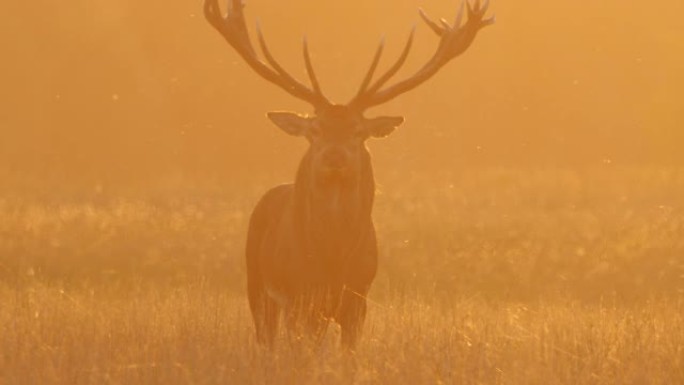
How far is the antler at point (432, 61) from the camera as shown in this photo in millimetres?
10266

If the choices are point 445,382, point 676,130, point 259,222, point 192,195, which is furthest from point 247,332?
point 676,130

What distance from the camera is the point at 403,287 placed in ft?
54.7

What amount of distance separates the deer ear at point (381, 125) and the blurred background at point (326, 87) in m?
33.4

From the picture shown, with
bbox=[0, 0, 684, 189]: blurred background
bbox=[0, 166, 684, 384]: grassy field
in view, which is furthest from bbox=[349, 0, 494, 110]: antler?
bbox=[0, 0, 684, 189]: blurred background

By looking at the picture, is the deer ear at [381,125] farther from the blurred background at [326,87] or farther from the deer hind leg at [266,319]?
the blurred background at [326,87]

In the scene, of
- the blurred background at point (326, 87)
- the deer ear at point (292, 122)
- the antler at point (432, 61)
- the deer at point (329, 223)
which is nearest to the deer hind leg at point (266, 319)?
the deer at point (329, 223)

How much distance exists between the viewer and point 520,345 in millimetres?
9992

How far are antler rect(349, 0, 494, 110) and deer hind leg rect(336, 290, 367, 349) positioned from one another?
1.24 m

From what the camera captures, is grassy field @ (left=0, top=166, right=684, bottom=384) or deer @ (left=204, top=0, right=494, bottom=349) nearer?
grassy field @ (left=0, top=166, right=684, bottom=384)

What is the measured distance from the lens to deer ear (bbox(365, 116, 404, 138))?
396 inches

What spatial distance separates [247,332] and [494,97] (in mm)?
47078

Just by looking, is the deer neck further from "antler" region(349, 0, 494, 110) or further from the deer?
"antler" region(349, 0, 494, 110)

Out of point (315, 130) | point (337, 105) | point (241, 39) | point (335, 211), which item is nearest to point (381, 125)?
point (337, 105)

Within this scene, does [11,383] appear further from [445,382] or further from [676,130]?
[676,130]
